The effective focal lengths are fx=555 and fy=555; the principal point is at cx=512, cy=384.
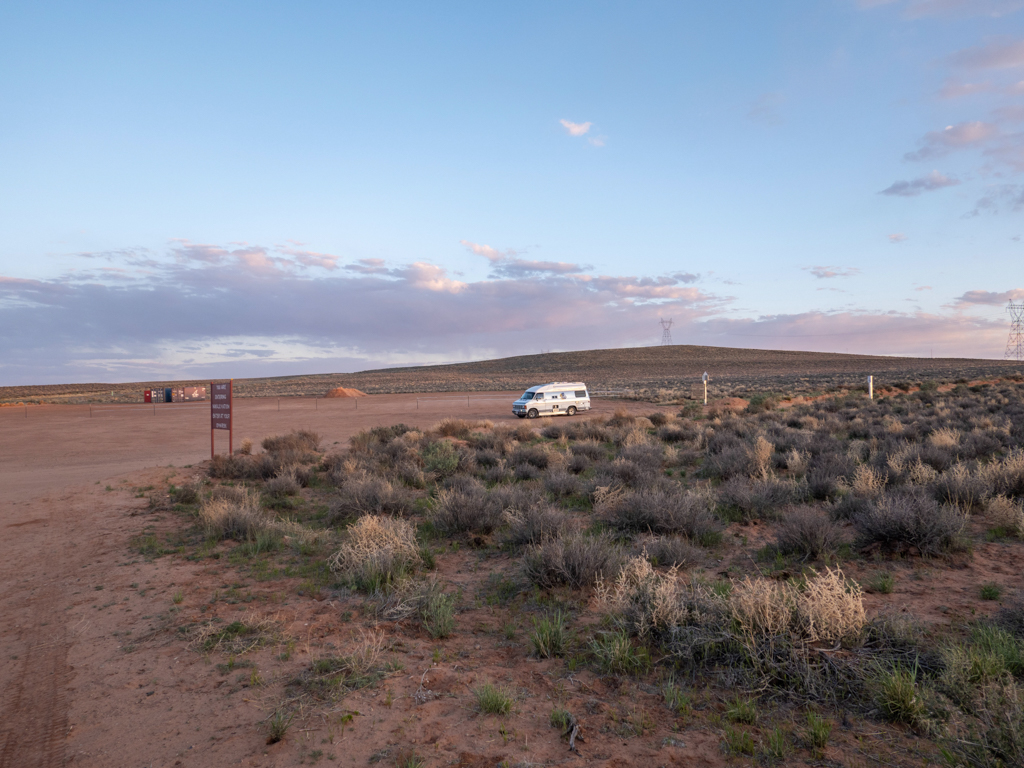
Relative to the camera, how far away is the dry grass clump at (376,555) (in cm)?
654

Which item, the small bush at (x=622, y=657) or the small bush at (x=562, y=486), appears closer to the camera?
the small bush at (x=622, y=657)

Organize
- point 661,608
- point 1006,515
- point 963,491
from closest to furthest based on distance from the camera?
point 661,608 < point 1006,515 < point 963,491

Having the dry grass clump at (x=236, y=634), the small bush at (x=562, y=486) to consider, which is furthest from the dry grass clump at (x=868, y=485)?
the dry grass clump at (x=236, y=634)

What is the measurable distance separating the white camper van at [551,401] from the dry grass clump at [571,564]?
25233mm

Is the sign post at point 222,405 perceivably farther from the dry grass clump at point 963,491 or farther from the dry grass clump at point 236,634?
the dry grass clump at point 963,491

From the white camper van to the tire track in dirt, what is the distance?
Result: 24526 millimetres

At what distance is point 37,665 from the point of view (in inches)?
196

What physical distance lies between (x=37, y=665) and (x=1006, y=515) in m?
11.6

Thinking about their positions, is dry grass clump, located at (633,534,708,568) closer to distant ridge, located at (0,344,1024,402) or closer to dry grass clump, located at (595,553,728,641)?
dry grass clump, located at (595,553,728,641)

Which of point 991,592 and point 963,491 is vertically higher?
point 963,491

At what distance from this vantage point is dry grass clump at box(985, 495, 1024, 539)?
A: 24.3 feet

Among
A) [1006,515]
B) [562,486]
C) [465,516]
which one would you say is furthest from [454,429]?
[1006,515]

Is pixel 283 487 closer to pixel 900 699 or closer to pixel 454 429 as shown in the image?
pixel 454 429

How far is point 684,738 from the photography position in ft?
11.9
